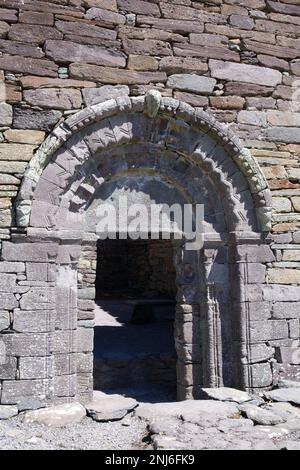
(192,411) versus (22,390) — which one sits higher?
(22,390)

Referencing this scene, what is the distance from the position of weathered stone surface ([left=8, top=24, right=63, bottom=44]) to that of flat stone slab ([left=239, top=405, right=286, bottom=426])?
465 centimetres

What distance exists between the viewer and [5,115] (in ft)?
16.2

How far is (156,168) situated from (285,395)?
3079mm

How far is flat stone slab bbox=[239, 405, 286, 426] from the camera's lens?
4198mm

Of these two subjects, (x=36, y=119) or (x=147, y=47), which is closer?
(x=36, y=119)

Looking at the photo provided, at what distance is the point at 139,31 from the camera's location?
549cm

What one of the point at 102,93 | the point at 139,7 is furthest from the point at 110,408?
the point at 139,7

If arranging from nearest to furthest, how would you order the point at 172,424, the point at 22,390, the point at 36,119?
the point at 172,424 → the point at 22,390 → the point at 36,119

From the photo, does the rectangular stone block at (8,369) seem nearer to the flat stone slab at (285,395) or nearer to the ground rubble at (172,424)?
the ground rubble at (172,424)

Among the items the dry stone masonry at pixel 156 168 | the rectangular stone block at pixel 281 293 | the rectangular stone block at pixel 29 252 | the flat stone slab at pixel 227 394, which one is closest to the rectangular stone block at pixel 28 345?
the dry stone masonry at pixel 156 168

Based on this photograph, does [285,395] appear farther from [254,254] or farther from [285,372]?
[254,254]

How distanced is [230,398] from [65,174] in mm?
3097
